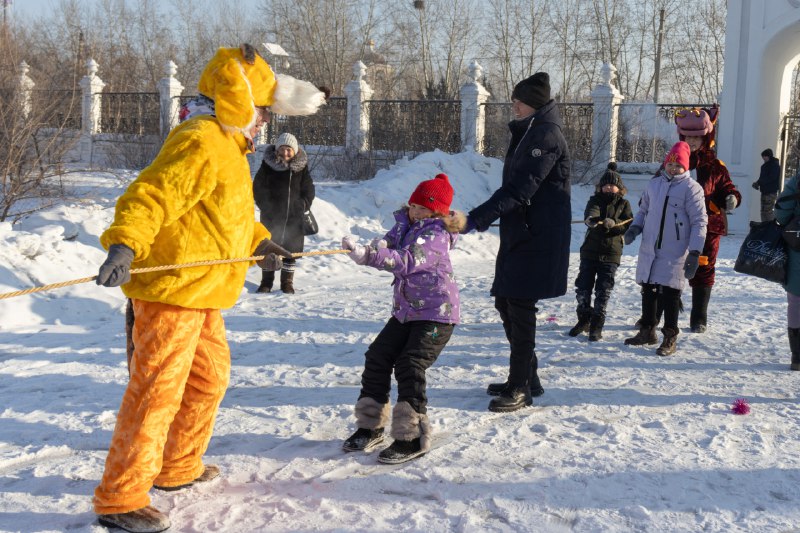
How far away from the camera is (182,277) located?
3.28 m

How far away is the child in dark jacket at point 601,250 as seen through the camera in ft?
22.0

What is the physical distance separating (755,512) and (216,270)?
240cm

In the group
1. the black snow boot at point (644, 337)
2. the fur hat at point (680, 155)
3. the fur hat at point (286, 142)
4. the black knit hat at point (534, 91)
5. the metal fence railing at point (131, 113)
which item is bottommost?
the black snow boot at point (644, 337)

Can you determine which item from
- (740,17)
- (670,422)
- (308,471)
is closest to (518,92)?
(670,422)

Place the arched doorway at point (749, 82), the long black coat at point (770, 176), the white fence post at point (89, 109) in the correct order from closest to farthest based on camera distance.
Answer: the long black coat at point (770, 176) < the arched doorway at point (749, 82) < the white fence post at point (89, 109)

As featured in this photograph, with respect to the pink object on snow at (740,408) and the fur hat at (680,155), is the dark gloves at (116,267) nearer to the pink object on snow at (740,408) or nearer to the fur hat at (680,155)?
the pink object on snow at (740,408)

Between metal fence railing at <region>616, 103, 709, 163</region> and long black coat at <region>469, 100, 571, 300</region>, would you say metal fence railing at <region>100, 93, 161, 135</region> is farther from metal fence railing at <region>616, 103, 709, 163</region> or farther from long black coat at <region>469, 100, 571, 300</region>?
long black coat at <region>469, 100, 571, 300</region>

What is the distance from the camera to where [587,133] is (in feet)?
66.1

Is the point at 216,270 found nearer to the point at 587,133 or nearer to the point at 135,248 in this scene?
the point at 135,248

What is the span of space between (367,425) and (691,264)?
118 inches

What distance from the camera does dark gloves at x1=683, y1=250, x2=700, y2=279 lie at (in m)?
5.99

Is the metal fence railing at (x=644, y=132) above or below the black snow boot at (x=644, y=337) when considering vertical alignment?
above

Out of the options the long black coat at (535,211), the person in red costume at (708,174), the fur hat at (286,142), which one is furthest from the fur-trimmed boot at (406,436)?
the fur hat at (286,142)

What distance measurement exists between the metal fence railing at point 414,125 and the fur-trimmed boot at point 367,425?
1694 cm
